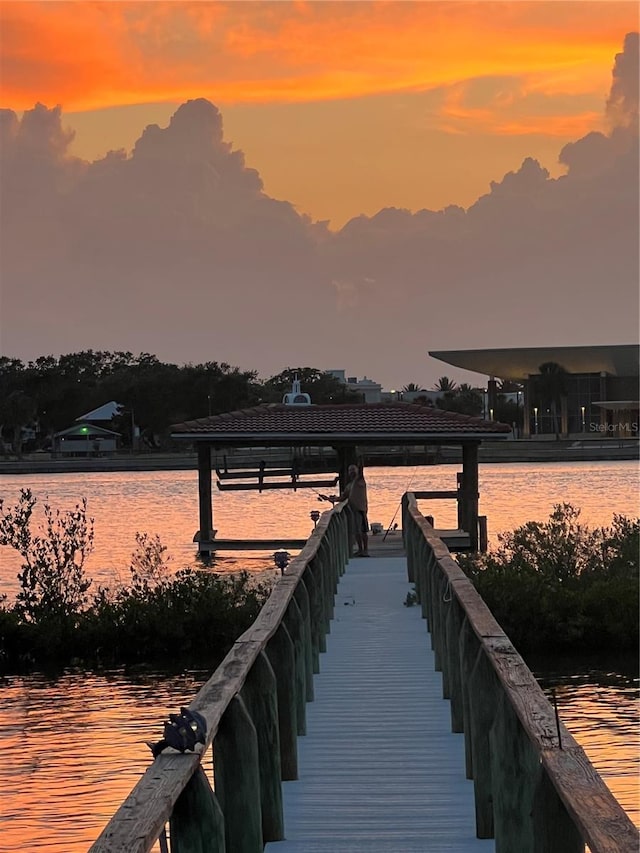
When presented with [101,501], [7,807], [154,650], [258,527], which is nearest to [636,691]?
[154,650]

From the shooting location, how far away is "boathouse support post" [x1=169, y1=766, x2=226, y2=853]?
480cm

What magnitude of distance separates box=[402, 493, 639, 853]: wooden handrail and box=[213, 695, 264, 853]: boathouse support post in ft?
3.51

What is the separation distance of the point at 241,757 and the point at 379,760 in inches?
96.5

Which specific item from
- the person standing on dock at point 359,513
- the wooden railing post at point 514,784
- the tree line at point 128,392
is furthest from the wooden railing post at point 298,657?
the tree line at point 128,392

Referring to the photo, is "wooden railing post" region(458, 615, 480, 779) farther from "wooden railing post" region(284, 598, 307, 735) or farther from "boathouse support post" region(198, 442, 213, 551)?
"boathouse support post" region(198, 442, 213, 551)

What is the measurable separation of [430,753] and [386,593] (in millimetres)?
8900

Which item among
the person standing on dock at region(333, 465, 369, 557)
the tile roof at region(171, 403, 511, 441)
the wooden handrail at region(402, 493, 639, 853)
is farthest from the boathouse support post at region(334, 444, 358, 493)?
the wooden handrail at region(402, 493, 639, 853)

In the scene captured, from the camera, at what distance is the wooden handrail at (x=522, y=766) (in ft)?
12.7

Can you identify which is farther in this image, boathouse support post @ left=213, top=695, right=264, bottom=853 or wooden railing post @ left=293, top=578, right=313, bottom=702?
wooden railing post @ left=293, top=578, right=313, bottom=702

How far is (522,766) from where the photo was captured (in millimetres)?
5691

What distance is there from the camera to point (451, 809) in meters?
7.38

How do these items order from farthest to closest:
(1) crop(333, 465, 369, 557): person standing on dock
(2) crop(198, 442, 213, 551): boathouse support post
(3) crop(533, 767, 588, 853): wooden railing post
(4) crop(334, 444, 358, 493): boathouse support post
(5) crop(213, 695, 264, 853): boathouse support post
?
(2) crop(198, 442, 213, 551): boathouse support post
(4) crop(334, 444, 358, 493): boathouse support post
(1) crop(333, 465, 369, 557): person standing on dock
(5) crop(213, 695, 264, 853): boathouse support post
(3) crop(533, 767, 588, 853): wooden railing post

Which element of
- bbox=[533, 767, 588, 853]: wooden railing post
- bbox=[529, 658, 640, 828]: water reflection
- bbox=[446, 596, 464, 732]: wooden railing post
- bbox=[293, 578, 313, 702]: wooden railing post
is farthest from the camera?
bbox=[529, 658, 640, 828]: water reflection

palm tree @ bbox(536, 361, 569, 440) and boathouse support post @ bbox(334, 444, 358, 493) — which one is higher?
palm tree @ bbox(536, 361, 569, 440)
